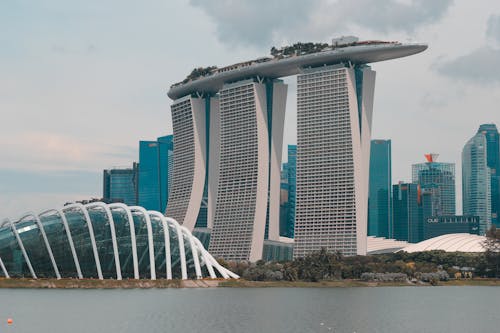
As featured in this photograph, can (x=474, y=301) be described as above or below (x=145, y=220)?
below

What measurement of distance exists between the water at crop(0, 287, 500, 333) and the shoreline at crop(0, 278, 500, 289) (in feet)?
22.7

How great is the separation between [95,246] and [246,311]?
61.4m

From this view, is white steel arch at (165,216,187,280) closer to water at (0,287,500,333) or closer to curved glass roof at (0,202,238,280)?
curved glass roof at (0,202,238,280)

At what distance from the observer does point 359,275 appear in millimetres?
185750

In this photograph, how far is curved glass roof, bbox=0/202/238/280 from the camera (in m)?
166

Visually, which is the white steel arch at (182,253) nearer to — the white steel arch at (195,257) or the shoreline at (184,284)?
the white steel arch at (195,257)

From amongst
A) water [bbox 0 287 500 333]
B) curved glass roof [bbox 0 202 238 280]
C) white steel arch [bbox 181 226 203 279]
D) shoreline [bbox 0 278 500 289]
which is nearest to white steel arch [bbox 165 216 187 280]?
curved glass roof [bbox 0 202 238 280]

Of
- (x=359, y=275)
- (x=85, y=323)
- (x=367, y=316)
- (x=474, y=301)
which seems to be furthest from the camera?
(x=359, y=275)

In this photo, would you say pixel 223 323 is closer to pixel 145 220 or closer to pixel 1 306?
pixel 1 306

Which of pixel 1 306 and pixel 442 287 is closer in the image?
pixel 1 306

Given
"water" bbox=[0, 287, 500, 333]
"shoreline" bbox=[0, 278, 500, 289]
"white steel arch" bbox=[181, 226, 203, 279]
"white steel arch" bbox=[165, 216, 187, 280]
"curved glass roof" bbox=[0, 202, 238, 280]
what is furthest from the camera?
"white steel arch" bbox=[181, 226, 203, 279]

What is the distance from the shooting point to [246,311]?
364 feet

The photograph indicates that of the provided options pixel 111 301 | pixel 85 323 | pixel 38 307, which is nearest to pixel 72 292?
pixel 111 301

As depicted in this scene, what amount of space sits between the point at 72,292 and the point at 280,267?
5709cm
